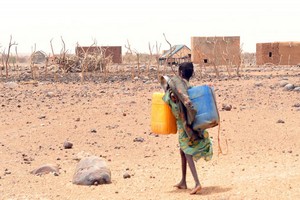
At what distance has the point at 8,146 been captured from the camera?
1000 cm

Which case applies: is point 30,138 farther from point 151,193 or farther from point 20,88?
point 20,88

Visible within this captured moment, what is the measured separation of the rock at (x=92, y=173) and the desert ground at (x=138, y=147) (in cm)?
11

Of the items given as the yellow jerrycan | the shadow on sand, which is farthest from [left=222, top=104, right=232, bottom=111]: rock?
the yellow jerrycan

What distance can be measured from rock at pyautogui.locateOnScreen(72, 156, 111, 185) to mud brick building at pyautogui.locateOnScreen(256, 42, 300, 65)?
1186 inches

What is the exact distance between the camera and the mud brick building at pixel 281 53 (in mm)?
36250

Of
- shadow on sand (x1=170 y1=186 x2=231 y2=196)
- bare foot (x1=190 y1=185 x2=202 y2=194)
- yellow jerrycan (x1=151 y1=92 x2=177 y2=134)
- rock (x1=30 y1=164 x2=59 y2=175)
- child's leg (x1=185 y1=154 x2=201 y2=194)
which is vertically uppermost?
yellow jerrycan (x1=151 y1=92 x2=177 y2=134)

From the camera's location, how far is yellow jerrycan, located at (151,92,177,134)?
20.6 feet

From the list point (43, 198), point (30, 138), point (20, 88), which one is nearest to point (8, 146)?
point (30, 138)

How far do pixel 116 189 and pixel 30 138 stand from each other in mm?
4165

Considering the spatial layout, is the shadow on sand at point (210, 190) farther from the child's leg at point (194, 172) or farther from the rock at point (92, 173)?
the rock at point (92, 173)

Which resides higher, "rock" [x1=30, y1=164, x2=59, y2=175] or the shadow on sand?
the shadow on sand

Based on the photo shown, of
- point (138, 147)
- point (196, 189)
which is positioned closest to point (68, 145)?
point (138, 147)

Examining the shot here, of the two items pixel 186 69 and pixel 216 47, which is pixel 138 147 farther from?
pixel 216 47

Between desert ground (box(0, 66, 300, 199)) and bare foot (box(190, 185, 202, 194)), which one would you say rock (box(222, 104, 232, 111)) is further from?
bare foot (box(190, 185, 202, 194))
